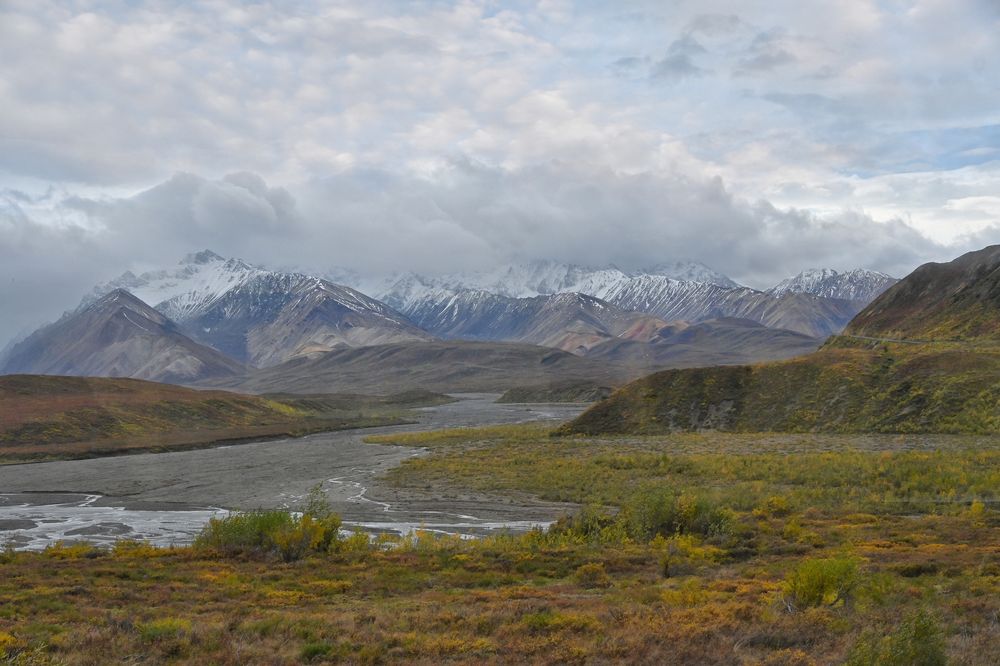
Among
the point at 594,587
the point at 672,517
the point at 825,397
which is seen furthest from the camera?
the point at 825,397

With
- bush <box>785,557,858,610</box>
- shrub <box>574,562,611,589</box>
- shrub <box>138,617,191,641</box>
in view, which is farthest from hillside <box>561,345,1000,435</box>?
shrub <box>138,617,191,641</box>

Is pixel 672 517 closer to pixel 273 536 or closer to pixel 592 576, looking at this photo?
pixel 592 576

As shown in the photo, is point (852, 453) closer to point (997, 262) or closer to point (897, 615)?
point (897, 615)

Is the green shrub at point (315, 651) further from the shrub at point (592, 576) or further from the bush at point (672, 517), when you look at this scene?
the bush at point (672, 517)

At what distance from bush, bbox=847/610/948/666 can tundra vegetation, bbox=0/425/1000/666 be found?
0.11 ft

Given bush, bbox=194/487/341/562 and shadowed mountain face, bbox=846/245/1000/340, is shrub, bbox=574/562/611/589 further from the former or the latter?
shadowed mountain face, bbox=846/245/1000/340

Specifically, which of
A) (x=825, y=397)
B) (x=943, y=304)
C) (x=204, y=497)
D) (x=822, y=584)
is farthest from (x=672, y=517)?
(x=943, y=304)

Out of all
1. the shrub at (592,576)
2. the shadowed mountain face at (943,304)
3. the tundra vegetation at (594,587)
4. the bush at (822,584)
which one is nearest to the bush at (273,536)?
the tundra vegetation at (594,587)

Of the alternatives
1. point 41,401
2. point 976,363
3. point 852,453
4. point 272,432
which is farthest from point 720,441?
point 41,401

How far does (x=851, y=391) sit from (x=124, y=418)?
112 metres

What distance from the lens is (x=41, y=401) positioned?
126 metres

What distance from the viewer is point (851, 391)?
270 ft

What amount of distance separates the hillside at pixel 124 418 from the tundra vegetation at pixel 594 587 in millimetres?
76868

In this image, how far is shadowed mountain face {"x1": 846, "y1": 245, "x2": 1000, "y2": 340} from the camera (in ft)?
366
